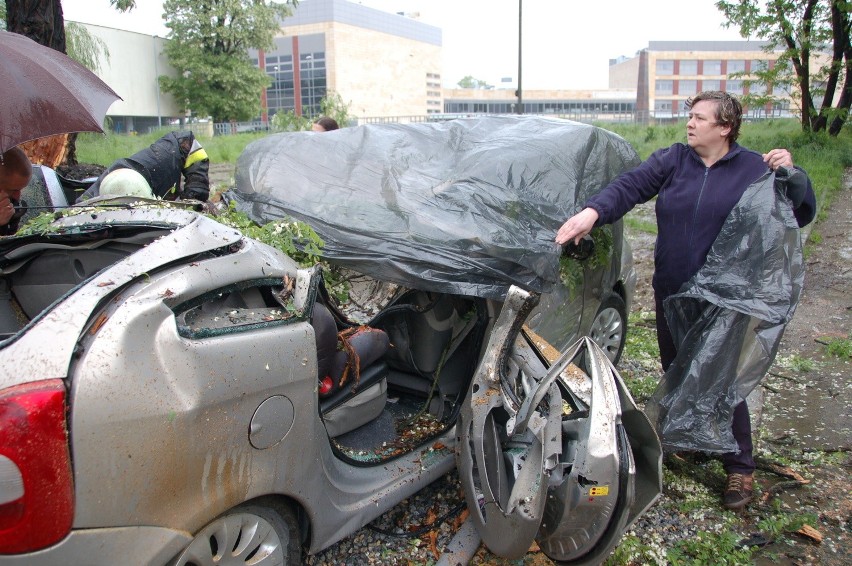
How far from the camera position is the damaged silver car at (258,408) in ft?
5.10

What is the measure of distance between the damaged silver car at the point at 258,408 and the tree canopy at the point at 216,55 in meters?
37.8

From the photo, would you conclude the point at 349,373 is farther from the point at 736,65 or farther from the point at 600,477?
the point at 736,65

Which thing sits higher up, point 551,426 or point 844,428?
point 551,426

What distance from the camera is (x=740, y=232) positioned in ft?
9.42

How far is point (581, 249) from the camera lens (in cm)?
345

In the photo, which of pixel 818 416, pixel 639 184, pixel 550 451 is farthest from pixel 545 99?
pixel 550 451

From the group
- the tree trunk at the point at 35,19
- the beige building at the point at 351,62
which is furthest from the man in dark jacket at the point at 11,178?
the beige building at the point at 351,62

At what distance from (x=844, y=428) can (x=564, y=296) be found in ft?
6.34

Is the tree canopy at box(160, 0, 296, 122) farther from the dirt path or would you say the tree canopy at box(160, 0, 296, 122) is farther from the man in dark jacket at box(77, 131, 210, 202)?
the dirt path

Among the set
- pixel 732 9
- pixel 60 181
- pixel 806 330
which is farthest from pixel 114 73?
pixel 806 330

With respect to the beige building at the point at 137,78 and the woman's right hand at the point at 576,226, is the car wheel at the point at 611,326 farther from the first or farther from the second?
the beige building at the point at 137,78

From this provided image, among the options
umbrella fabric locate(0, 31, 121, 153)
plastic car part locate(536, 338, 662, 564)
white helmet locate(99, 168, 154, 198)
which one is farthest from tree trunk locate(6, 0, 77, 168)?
plastic car part locate(536, 338, 662, 564)

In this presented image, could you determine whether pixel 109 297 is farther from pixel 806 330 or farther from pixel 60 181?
pixel 806 330

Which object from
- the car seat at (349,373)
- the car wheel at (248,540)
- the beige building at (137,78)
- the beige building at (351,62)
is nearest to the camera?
the car wheel at (248,540)
